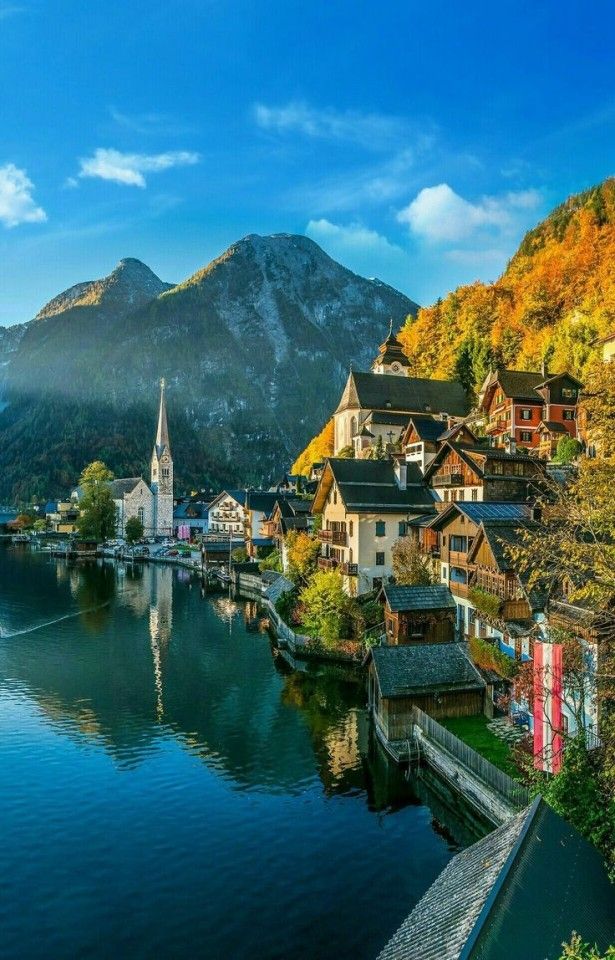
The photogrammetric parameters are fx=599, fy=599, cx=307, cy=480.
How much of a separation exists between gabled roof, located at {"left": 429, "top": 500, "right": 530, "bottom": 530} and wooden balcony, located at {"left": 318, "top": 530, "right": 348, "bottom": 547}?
1173 cm

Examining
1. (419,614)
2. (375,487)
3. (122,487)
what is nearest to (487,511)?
(419,614)

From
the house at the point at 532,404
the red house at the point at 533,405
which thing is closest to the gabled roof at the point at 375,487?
the red house at the point at 533,405

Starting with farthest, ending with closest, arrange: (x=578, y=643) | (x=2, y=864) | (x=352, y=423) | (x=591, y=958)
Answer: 1. (x=352, y=423)
2. (x=578, y=643)
3. (x=2, y=864)
4. (x=591, y=958)

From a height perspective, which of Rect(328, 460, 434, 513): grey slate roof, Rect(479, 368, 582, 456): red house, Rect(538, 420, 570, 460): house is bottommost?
Rect(328, 460, 434, 513): grey slate roof

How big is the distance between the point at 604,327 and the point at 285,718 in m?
63.5

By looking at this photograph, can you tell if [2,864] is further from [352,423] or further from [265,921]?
[352,423]

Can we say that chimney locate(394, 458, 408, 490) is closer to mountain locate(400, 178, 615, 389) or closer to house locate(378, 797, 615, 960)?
mountain locate(400, 178, 615, 389)

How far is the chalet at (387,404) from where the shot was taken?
3418 inches

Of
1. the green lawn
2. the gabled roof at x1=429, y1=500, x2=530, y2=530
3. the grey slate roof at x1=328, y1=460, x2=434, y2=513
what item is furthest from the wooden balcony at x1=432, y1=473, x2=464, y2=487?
the green lawn

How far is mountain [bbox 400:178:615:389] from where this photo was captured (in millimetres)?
83625

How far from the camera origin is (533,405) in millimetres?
69750

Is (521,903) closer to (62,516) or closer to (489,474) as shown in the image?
(489,474)

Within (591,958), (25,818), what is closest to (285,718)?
(25,818)

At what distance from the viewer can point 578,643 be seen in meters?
21.9
